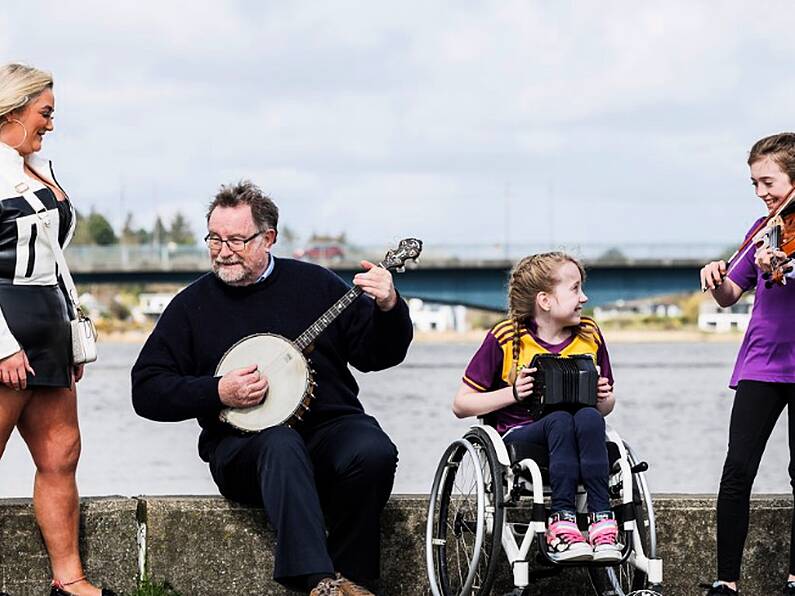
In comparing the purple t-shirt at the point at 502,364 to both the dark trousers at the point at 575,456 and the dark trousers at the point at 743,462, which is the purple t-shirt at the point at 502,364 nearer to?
the dark trousers at the point at 575,456

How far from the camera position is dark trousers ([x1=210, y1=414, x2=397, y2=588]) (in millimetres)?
4809

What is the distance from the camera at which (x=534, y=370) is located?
196 inches

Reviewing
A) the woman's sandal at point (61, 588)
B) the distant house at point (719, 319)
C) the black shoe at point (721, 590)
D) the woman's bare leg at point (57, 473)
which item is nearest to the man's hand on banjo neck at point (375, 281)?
the woman's bare leg at point (57, 473)

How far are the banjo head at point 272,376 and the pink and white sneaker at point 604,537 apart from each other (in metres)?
1.08

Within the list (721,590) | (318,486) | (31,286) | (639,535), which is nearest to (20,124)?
(31,286)

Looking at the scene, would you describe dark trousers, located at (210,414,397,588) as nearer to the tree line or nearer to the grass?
the grass

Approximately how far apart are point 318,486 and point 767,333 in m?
1.63

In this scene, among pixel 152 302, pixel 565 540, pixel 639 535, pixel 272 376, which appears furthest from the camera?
pixel 152 302

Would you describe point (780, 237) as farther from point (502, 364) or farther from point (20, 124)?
point (20, 124)

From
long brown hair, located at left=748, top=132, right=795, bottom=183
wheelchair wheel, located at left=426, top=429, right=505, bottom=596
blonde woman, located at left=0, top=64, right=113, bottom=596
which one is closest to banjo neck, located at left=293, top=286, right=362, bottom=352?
wheelchair wheel, located at left=426, top=429, right=505, bottom=596

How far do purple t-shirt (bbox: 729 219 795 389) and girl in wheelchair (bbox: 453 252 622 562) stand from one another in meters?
0.50

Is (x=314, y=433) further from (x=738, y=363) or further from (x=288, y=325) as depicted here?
(x=738, y=363)

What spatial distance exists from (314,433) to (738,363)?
1532mm

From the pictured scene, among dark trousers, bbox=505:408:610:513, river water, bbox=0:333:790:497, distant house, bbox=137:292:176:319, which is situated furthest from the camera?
distant house, bbox=137:292:176:319
